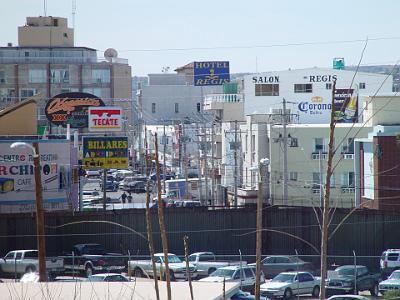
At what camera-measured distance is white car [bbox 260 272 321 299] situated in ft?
82.3

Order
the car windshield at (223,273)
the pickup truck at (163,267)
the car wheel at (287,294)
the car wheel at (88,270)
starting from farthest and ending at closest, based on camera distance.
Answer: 1. the car wheel at (88,270)
2. the pickup truck at (163,267)
3. the car windshield at (223,273)
4. the car wheel at (287,294)

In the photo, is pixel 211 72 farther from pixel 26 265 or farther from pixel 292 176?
pixel 26 265

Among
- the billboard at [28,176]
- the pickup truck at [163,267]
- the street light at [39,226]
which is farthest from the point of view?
the billboard at [28,176]

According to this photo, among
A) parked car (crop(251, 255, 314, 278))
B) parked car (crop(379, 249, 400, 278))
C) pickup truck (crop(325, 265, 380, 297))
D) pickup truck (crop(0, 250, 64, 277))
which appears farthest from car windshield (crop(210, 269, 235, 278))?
parked car (crop(379, 249, 400, 278))

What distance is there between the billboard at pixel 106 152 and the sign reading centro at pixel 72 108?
616 centimetres

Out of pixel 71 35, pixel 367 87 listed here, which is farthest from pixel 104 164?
pixel 71 35

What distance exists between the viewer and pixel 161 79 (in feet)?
317

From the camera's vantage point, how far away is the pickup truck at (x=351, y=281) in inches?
1003

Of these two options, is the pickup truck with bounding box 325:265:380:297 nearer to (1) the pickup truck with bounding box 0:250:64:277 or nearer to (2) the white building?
(1) the pickup truck with bounding box 0:250:64:277

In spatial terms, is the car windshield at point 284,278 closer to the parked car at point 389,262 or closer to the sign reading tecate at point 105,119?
the parked car at point 389,262

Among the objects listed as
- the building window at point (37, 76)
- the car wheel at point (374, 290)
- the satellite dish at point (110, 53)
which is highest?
the satellite dish at point (110, 53)

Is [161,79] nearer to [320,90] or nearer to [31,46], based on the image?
[31,46]

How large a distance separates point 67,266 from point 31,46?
47506mm

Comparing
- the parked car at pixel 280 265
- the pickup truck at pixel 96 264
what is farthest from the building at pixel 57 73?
the parked car at pixel 280 265
